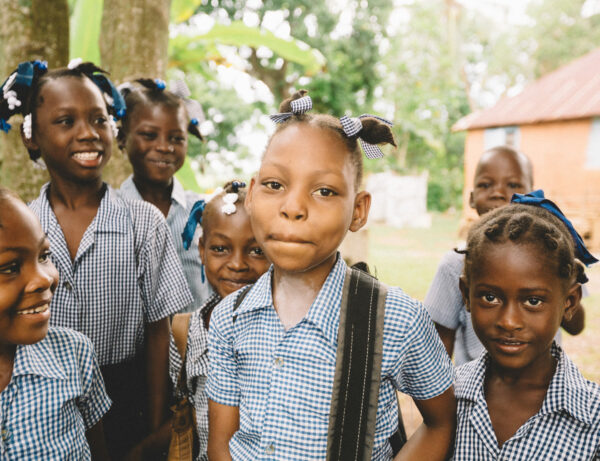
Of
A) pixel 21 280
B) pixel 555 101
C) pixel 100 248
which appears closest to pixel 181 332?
pixel 100 248

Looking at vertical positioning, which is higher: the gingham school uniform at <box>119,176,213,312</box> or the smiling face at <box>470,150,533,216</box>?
the smiling face at <box>470,150,533,216</box>

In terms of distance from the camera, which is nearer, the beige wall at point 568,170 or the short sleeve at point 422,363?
the short sleeve at point 422,363

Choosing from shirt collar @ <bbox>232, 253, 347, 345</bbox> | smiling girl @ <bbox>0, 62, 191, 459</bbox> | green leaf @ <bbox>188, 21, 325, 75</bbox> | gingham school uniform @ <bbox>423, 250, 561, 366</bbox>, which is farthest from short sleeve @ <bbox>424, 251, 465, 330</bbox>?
green leaf @ <bbox>188, 21, 325, 75</bbox>

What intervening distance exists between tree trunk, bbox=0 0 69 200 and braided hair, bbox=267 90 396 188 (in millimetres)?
2194

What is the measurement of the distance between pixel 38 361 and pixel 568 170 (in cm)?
1295

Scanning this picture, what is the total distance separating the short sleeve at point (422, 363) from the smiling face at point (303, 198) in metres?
0.32

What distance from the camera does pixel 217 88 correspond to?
11594 mm

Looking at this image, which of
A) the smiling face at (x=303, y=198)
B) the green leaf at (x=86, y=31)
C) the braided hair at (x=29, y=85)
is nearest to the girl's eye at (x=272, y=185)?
the smiling face at (x=303, y=198)

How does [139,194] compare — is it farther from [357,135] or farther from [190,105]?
[357,135]

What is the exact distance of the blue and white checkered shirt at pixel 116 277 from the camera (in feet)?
6.48

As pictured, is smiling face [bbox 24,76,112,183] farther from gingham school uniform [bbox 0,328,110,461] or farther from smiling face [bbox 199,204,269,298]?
gingham school uniform [bbox 0,328,110,461]

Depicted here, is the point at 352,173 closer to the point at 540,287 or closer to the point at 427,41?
the point at 540,287

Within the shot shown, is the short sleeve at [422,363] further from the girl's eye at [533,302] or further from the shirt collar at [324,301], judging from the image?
the girl's eye at [533,302]

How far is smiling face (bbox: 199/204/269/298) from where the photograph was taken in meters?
2.06
